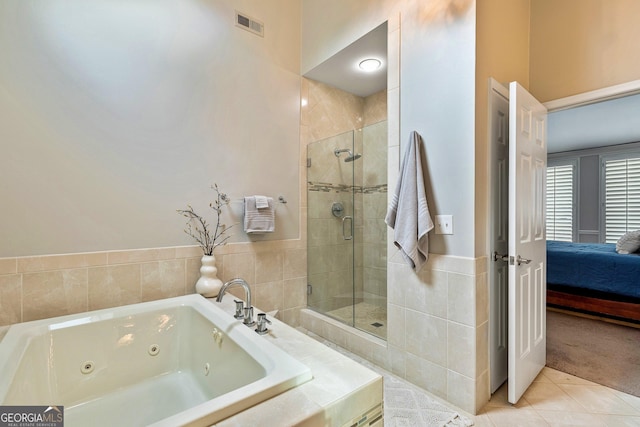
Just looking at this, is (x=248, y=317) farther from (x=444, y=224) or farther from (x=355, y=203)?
(x=355, y=203)

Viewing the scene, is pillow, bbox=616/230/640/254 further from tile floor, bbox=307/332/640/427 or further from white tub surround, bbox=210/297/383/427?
white tub surround, bbox=210/297/383/427

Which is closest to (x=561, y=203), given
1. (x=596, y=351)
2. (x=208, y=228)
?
(x=596, y=351)

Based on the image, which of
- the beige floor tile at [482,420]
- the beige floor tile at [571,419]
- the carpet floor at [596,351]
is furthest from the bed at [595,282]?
the beige floor tile at [482,420]

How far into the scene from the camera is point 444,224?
1.87 metres

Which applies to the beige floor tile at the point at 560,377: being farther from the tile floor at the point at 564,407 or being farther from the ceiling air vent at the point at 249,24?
the ceiling air vent at the point at 249,24

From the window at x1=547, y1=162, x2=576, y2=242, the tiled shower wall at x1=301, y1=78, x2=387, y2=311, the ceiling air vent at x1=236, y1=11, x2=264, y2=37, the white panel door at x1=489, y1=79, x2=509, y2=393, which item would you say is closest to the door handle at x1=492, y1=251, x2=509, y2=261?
the white panel door at x1=489, y1=79, x2=509, y2=393

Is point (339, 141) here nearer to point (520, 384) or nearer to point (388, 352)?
point (388, 352)

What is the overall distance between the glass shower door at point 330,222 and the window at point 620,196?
5603mm

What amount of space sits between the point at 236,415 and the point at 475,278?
143 centimetres

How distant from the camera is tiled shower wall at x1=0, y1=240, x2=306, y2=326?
1.74 metres

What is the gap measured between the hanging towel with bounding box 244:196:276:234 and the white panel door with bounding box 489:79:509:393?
5.50ft

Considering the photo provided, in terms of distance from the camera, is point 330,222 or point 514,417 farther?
point 330,222

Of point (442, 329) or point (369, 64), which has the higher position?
point (369, 64)

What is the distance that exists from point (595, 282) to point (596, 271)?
0.13 meters
